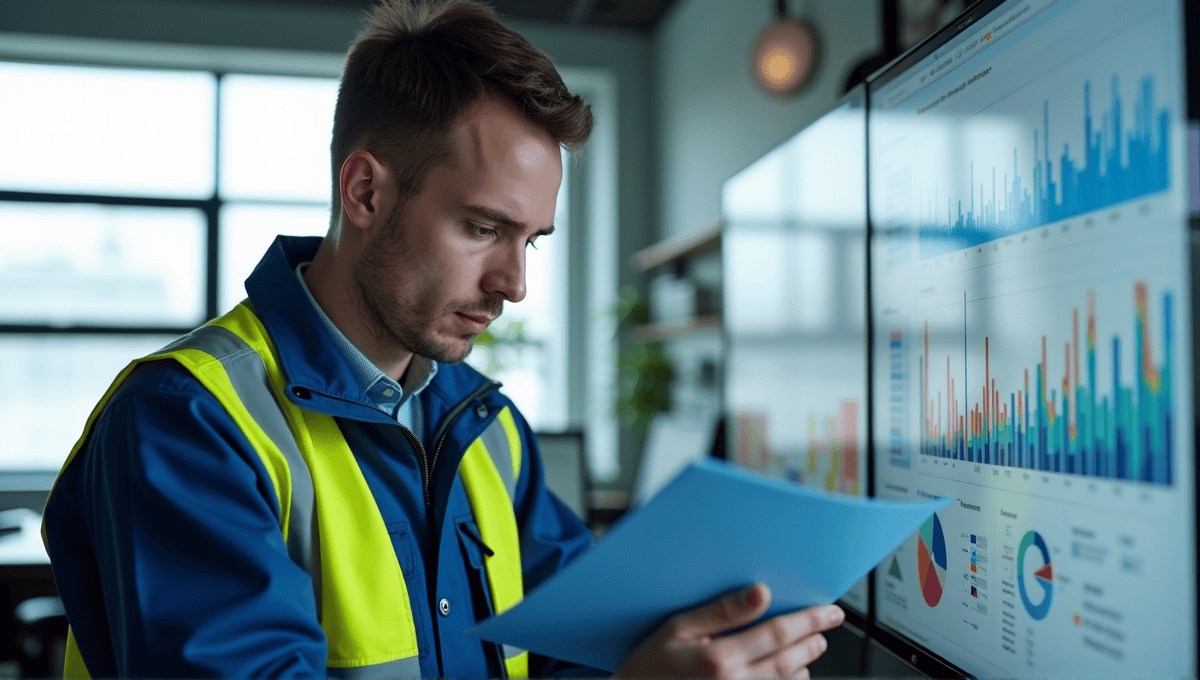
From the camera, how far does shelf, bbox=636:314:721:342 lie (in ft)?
11.6

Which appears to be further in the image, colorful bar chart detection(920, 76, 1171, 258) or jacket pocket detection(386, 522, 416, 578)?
jacket pocket detection(386, 522, 416, 578)

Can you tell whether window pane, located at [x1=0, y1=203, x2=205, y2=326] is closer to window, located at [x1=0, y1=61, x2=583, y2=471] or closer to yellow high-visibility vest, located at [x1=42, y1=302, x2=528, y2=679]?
window, located at [x1=0, y1=61, x2=583, y2=471]

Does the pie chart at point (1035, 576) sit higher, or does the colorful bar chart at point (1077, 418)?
the colorful bar chart at point (1077, 418)

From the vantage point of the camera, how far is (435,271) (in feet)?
3.33

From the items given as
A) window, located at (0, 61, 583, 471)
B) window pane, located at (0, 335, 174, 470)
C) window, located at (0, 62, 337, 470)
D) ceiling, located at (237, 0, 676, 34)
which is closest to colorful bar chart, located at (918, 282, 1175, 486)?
window, located at (0, 61, 583, 471)

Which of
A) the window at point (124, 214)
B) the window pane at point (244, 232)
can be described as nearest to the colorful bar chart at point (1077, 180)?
the window at point (124, 214)

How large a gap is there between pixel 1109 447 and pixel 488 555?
724 mm

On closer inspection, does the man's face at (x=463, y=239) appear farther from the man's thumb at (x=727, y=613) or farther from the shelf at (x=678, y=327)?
the shelf at (x=678, y=327)

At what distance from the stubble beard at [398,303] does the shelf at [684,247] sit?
2.46 meters

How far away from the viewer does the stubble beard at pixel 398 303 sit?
1022 millimetres

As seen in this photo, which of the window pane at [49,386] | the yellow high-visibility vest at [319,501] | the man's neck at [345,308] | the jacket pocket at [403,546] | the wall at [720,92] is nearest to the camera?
the yellow high-visibility vest at [319,501]

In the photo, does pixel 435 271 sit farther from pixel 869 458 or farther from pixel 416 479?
pixel 869 458

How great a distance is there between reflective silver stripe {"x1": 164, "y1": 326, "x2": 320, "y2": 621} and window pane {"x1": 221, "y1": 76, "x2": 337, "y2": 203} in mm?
4112

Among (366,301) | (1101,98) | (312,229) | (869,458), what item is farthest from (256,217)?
(1101,98)
